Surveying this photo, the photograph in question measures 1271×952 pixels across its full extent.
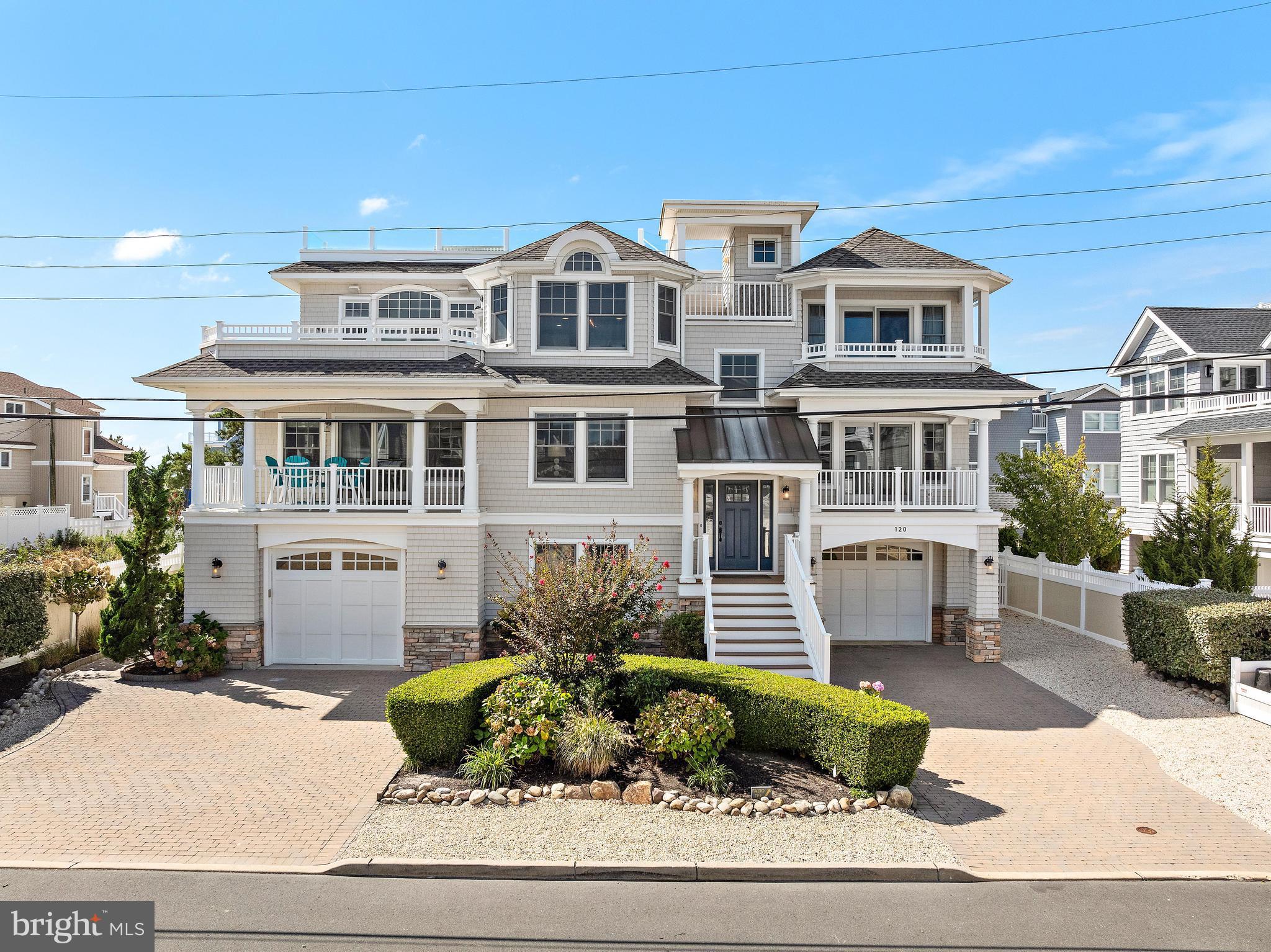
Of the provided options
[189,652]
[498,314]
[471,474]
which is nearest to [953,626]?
[471,474]

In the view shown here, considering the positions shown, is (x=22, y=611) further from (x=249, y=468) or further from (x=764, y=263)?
(x=764, y=263)

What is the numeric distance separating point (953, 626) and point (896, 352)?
6570 mm

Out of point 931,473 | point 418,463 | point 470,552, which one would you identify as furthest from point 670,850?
point 931,473

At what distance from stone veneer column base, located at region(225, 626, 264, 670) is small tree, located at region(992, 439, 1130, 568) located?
64.2ft

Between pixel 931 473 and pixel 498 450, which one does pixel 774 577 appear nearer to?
pixel 931 473

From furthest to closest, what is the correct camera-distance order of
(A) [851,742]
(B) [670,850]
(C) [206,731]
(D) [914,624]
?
1. (D) [914,624]
2. (C) [206,731]
3. (A) [851,742]
4. (B) [670,850]

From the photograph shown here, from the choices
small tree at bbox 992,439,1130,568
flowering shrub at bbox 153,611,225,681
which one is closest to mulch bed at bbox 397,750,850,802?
flowering shrub at bbox 153,611,225,681

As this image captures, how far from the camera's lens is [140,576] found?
15.5 meters

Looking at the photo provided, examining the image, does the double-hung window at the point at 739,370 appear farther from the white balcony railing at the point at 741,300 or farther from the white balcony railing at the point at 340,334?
the white balcony railing at the point at 340,334

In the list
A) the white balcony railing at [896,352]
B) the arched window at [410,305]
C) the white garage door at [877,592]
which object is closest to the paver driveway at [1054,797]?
the white garage door at [877,592]

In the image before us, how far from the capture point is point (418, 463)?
54.0 ft

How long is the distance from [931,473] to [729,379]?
513 cm

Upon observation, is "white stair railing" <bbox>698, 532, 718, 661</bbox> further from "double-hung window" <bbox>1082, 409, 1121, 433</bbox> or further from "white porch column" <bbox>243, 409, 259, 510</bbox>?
"double-hung window" <bbox>1082, 409, 1121, 433</bbox>

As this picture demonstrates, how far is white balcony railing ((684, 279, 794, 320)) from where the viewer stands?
19.2m
